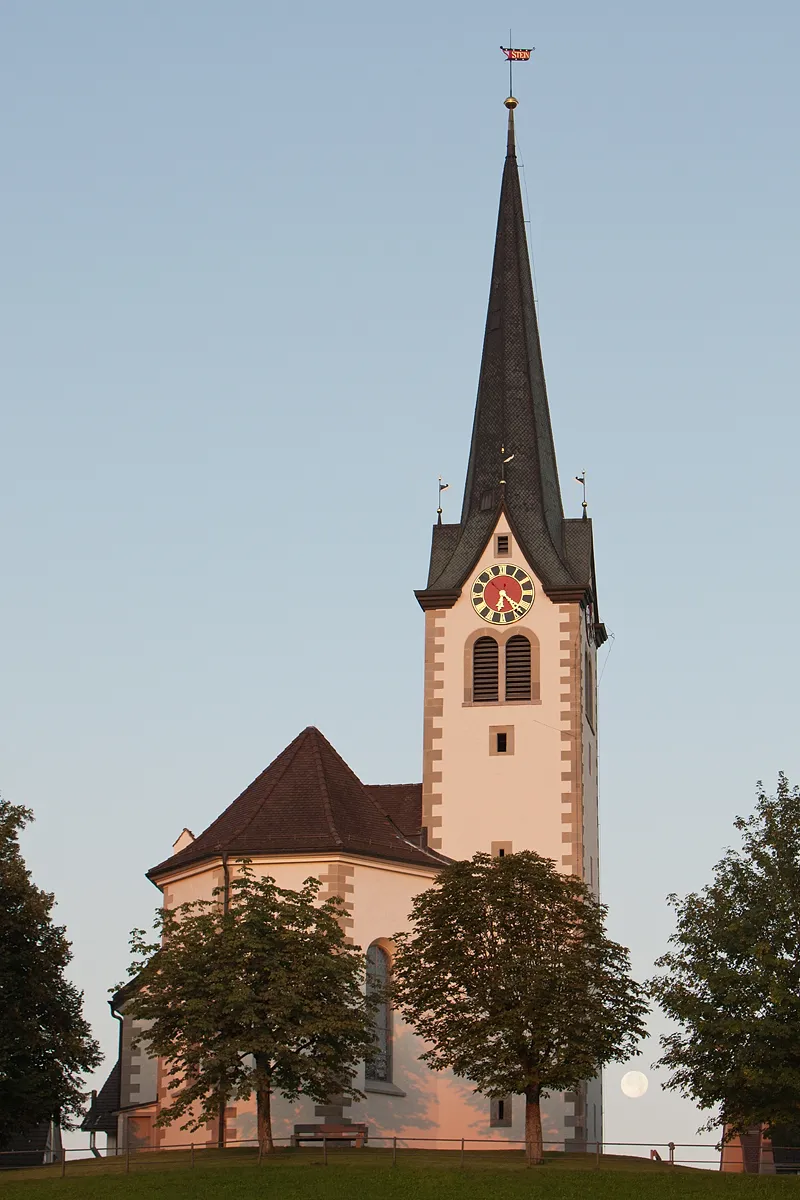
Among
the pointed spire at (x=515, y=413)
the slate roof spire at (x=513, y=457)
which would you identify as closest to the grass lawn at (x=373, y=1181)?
the slate roof spire at (x=513, y=457)

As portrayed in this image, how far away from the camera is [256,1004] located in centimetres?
4306

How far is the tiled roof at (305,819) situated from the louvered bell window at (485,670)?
497 cm

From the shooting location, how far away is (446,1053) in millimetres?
45156

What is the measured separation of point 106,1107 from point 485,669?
17417 mm

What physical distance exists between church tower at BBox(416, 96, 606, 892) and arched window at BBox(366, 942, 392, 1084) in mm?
6095

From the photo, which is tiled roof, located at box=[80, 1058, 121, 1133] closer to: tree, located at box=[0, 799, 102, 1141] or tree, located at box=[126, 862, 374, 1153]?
tree, located at box=[0, 799, 102, 1141]

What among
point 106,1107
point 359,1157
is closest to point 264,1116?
point 359,1157

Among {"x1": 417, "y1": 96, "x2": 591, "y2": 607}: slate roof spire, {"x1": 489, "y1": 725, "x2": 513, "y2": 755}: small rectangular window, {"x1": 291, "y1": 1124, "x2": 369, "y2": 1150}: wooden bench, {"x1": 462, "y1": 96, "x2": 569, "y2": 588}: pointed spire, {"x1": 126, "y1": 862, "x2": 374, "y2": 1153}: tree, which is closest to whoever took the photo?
{"x1": 126, "y1": 862, "x2": 374, "y2": 1153}: tree

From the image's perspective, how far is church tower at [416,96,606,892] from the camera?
5641cm

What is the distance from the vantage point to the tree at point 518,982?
44.1 metres

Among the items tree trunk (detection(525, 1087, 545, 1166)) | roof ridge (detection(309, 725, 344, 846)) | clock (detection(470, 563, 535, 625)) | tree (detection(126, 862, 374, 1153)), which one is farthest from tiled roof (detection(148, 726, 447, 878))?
tree trunk (detection(525, 1087, 545, 1166))

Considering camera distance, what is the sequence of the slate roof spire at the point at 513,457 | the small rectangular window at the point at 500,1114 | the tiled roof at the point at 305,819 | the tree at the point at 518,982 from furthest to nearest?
the slate roof spire at the point at 513,457 < the small rectangular window at the point at 500,1114 < the tiled roof at the point at 305,819 < the tree at the point at 518,982

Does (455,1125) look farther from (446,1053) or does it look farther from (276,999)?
(276,999)

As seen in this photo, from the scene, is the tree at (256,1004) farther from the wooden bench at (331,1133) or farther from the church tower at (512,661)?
the church tower at (512,661)
